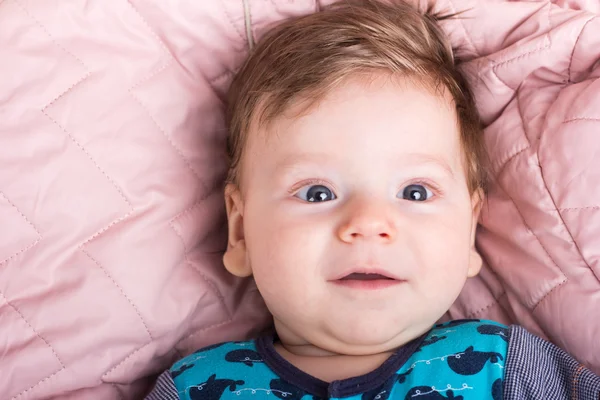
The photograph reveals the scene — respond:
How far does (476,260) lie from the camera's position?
129 centimetres

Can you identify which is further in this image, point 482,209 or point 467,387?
point 482,209

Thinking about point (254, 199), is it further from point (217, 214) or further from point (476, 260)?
point (476, 260)

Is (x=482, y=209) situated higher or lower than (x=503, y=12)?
lower

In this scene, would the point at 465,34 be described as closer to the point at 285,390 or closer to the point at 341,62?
the point at 341,62

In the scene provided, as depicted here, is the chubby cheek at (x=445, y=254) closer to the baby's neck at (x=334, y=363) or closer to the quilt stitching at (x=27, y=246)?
the baby's neck at (x=334, y=363)

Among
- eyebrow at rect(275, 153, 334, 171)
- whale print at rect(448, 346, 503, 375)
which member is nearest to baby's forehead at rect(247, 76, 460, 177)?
eyebrow at rect(275, 153, 334, 171)

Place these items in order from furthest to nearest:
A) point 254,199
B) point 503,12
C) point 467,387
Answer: point 503,12 → point 254,199 → point 467,387

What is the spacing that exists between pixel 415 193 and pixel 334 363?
30cm

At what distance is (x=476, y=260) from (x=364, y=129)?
0.34 metres

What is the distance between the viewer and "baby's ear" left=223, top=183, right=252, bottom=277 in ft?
4.22

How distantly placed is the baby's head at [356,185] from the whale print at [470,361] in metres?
0.08

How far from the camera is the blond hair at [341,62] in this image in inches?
47.1

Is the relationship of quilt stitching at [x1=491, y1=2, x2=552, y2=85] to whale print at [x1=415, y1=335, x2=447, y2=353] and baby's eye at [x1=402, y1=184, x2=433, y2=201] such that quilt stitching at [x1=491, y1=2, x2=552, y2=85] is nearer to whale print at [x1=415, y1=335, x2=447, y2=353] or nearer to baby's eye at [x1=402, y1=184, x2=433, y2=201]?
baby's eye at [x1=402, y1=184, x2=433, y2=201]

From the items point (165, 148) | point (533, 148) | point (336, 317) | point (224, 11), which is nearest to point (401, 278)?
point (336, 317)
